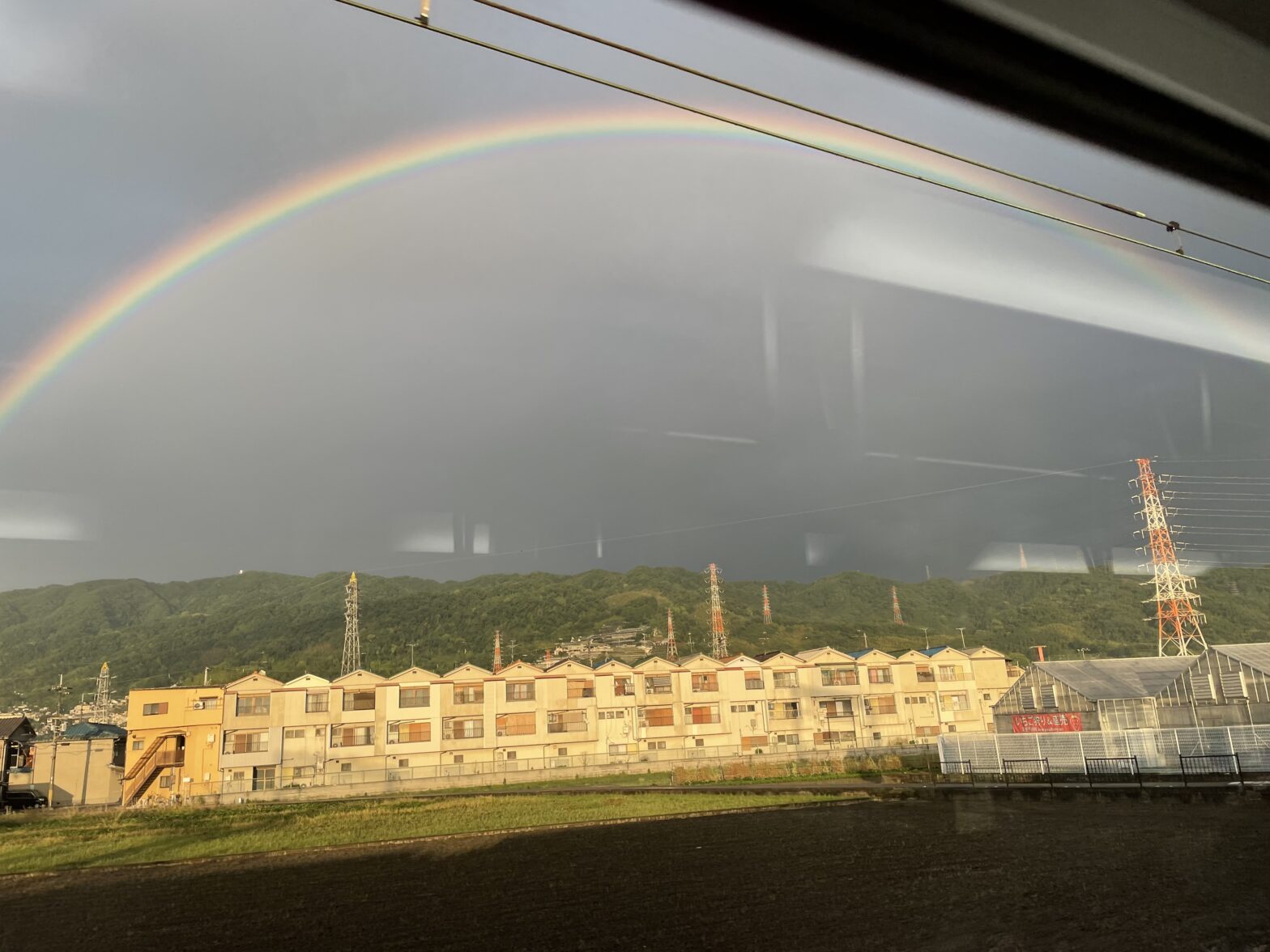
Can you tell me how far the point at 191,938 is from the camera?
7797mm

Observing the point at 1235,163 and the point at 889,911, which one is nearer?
the point at 1235,163

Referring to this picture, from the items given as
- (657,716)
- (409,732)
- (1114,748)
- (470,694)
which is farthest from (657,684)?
(1114,748)

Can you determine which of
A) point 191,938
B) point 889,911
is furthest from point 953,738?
point 191,938

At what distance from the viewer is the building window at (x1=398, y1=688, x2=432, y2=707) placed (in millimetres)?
29875

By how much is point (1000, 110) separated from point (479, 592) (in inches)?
2853

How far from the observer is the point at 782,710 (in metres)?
33.6

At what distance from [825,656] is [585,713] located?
1061 cm

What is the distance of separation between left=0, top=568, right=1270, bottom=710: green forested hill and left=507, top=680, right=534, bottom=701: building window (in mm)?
13889

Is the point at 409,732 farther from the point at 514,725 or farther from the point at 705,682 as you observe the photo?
the point at 705,682

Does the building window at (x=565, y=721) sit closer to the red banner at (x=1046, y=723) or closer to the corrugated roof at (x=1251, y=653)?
the red banner at (x=1046, y=723)

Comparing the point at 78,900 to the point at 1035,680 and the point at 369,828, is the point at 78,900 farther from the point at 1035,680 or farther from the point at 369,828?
the point at 1035,680

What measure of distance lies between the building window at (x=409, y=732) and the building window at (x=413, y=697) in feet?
2.18

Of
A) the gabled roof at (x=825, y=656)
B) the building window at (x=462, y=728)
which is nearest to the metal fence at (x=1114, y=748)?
the gabled roof at (x=825, y=656)

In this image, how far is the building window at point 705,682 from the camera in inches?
1318
